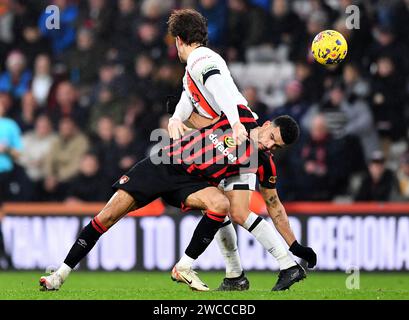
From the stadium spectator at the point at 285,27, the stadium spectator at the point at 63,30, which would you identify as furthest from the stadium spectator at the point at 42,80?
the stadium spectator at the point at 285,27

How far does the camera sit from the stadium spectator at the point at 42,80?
53.8ft

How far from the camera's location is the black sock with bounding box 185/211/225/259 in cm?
880

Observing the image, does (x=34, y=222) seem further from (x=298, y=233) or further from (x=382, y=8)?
(x=382, y=8)

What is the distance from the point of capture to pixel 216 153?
8.99 m

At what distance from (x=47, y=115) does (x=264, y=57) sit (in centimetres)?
334

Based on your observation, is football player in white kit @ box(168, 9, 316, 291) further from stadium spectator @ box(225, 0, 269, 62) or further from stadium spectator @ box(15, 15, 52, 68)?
stadium spectator @ box(15, 15, 52, 68)

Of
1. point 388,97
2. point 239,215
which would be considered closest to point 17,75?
point 388,97

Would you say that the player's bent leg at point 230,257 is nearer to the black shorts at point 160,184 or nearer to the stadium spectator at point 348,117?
the black shorts at point 160,184

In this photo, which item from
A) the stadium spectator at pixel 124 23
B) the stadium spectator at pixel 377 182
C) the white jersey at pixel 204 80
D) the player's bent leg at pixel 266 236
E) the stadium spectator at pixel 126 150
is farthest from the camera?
the stadium spectator at pixel 124 23

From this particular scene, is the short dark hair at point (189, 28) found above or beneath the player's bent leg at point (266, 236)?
above

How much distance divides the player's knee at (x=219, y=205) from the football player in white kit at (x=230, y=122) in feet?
0.90

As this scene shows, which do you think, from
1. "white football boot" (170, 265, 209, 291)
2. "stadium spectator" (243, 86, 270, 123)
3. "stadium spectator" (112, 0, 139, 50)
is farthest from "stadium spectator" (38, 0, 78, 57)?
"white football boot" (170, 265, 209, 291)

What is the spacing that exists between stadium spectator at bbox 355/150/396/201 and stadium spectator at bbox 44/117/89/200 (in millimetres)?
4000

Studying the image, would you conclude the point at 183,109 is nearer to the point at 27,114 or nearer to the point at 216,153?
the point at 216,153
